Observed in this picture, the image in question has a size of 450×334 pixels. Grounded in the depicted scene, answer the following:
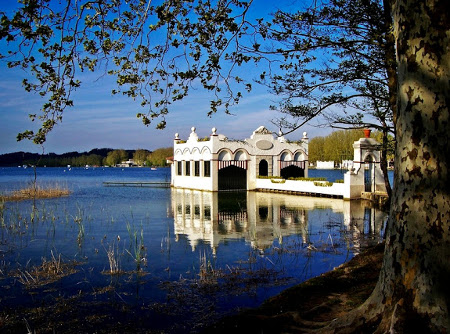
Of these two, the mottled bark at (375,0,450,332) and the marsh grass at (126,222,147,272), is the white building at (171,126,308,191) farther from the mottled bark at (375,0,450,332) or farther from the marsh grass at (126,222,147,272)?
the mottled bark at (375,0,450,332)

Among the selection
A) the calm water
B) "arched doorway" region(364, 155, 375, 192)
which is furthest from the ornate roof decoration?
the calm water

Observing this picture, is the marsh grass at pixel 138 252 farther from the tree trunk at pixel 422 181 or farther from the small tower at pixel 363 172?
the small tower at pixel 363 172

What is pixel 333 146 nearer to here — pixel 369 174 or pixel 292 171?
pixel 292 171

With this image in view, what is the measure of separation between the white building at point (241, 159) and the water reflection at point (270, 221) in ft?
33.2

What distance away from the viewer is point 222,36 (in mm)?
8633

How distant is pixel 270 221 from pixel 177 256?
26.3 ft

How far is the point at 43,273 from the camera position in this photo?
1062cm

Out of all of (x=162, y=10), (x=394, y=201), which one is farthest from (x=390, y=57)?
(x=394, y=201)

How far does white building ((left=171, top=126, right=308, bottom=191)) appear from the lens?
127 ft

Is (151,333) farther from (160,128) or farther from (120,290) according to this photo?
(160,128)

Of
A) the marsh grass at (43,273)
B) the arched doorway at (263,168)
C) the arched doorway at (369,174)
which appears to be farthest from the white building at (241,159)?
the marsh grass at (43,273)

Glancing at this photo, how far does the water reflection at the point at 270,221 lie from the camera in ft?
50.9

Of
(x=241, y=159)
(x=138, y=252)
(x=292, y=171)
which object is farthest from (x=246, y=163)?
(x=138, y=252)

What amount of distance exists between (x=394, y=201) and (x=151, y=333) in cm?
472
